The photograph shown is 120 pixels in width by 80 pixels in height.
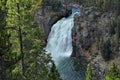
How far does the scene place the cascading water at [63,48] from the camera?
73.1m

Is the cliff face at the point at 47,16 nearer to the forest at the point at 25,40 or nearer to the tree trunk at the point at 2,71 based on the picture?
the forest at the point at 25,40

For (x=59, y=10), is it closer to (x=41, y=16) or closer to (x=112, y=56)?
(x=41, y=16)

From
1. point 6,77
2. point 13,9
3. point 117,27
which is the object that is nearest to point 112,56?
point 117,27

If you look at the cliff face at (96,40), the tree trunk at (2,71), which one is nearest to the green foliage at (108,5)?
the cliff face at (96,40)

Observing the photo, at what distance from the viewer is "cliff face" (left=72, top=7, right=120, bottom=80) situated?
71.5 metres

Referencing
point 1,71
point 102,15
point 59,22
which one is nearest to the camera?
point 1,71

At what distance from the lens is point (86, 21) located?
275ft

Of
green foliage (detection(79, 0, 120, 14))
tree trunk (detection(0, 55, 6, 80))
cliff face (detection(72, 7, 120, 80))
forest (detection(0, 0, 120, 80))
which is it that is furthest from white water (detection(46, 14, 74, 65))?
tree trunk (detection(0, 55, 6, 80))

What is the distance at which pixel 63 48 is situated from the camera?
89562 mm

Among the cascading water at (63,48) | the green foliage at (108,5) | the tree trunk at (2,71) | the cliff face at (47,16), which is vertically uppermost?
the green foliage at (108,5)

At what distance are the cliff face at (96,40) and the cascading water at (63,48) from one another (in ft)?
11.2

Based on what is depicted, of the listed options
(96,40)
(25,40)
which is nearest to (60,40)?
(96,40)

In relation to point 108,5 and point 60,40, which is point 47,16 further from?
point 108,5

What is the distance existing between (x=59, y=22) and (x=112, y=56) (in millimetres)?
31600
